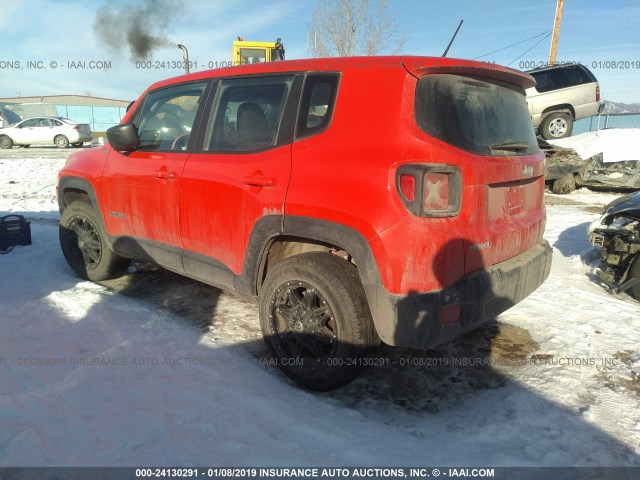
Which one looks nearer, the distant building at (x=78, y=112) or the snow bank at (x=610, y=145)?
the snow bank at (x=610, y=145)

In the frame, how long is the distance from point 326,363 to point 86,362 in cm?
155

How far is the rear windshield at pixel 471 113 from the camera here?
2285 millimetres

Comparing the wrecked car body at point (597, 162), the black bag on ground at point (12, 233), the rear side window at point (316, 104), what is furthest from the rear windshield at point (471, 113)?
the wrecked car body at point (597, 162)

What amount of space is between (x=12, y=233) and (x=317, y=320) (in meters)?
4.38

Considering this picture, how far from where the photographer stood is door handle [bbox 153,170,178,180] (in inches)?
126

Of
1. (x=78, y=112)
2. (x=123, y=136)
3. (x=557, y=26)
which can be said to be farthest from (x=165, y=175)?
(x=78, y=112)

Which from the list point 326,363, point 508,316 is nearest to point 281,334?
point 326,363

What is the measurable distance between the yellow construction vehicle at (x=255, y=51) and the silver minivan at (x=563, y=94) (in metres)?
7.25

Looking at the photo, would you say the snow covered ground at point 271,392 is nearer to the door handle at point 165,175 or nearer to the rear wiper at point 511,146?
the door handle at point 165,175

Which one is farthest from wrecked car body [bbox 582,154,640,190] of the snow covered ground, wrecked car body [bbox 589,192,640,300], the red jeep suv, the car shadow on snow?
the red jeep suv

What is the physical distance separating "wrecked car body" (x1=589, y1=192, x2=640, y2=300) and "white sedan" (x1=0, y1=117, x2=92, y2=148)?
22.6 metres

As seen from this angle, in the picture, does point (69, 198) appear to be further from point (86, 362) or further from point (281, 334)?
point (281, 334)

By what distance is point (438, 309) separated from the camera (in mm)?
2207

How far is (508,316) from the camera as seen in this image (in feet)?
12.5
